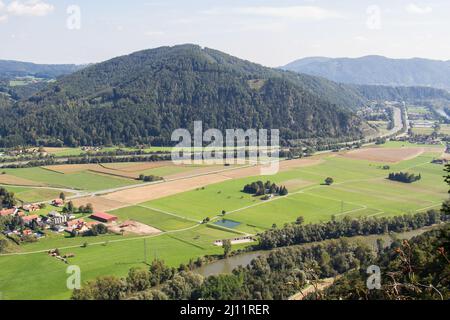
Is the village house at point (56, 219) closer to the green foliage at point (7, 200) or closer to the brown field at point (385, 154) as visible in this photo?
the green foliage at point (7, 200)

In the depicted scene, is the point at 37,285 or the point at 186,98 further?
the point at 186,98

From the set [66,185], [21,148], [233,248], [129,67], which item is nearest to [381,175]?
[233,248]

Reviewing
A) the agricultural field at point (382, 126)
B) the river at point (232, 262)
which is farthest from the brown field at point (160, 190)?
the agricultural field at point (382, 126)

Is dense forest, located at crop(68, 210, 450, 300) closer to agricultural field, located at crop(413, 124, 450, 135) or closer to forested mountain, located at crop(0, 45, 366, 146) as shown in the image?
forested mountain, located at crop(0, 45, 366, 146)

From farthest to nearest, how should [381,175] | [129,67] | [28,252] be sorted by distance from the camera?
[129,67], [381,175], [28,252]

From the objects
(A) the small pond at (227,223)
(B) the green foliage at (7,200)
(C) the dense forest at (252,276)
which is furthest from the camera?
(B) the green foliage at (7,200)

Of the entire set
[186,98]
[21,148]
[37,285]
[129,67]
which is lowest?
[37,285]

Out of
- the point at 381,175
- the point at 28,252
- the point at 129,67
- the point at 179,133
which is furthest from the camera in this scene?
Result: the point at 129,67
